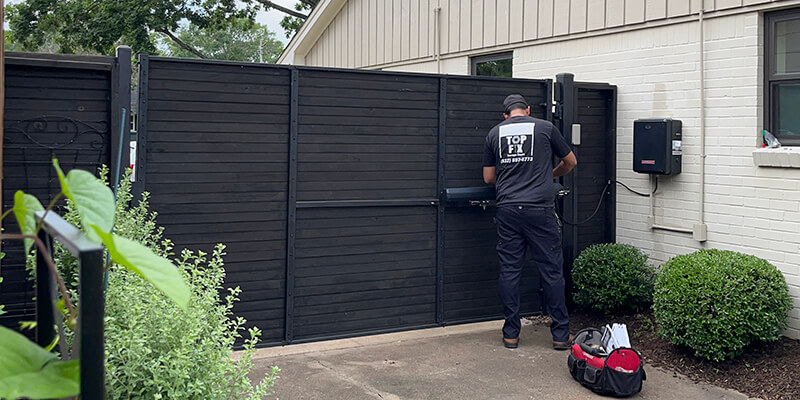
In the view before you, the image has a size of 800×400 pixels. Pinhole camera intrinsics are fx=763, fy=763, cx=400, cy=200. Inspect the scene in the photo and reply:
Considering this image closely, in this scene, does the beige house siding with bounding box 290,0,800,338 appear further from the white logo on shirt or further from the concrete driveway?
the white logo on shirt

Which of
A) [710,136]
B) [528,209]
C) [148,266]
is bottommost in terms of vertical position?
[148,266]

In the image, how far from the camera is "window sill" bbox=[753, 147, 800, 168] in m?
5.74

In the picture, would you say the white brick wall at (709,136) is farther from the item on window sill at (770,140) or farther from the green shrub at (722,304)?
the green shrub at (722,304)

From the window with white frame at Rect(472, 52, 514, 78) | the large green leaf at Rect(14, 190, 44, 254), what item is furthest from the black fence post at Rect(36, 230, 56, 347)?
the window with white frame at Rect(472, 52, 514, 78)

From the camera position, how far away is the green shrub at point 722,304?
5352mm

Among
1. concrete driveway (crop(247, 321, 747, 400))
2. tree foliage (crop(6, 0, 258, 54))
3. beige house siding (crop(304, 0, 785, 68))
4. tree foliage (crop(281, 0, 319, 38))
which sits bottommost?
concrete driveway (crop(247, 321, 747, 400))

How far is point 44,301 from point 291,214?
4.68 metres

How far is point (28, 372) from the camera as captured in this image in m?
0.90

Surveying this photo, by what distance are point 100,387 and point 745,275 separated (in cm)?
530

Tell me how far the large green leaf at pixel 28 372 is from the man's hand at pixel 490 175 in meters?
5.61

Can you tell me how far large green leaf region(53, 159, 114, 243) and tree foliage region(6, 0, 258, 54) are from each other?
2179 cm

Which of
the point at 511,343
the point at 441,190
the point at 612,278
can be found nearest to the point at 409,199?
the point at 441,190

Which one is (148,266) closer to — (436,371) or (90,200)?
(90,200)

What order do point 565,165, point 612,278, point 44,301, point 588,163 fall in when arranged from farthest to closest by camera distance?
point 588,163 → point 612,278 → point 565,165 → point 44,301
